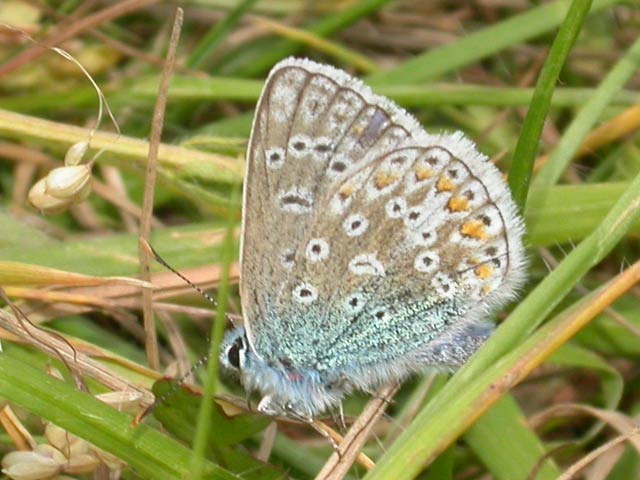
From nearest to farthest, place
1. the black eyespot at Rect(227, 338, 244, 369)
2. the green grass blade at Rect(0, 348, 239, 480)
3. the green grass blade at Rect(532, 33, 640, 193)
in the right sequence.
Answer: the green grass blade at Rect(0, 348, 239, 480)
the black eyespot at Rect(227, 338, 244, 369)
the green grass blade at Rect(532, 33, 640, 193)

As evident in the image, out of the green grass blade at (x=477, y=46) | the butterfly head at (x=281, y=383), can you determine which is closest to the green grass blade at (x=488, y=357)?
the butterfly head at (x=281, y=383)

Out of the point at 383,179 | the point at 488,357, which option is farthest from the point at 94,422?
the point at 383,179

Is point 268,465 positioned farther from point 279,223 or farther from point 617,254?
point 617,254

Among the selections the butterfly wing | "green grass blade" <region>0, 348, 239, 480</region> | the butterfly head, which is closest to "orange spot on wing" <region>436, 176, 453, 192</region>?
the butterfly wing

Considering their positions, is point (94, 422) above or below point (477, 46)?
below

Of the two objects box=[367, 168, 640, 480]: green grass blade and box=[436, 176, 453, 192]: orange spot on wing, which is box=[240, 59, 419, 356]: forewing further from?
box=[367, 168, 640, 480]: green grass blade

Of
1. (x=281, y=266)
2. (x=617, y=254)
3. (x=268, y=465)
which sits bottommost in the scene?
(x=268, y=465)

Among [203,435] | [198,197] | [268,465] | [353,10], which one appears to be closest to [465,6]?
[353,10]

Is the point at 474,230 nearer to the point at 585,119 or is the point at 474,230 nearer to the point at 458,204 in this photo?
the point at 458,204
